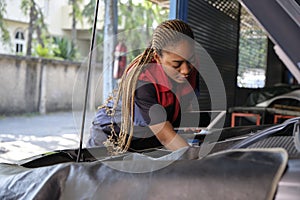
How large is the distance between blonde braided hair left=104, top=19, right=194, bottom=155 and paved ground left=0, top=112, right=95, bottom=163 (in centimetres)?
267

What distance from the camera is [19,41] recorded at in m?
13.1

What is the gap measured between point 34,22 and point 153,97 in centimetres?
1106

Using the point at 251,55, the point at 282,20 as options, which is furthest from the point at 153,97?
the point at 251,55

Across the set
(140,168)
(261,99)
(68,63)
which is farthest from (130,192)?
(68,63)

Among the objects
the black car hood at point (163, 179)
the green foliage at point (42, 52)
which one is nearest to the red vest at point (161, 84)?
the black car hood at point (163, 179)

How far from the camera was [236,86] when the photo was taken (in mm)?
5762

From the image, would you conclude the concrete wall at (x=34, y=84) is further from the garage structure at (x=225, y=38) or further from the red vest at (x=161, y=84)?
the red vest at (x=161, y=84)

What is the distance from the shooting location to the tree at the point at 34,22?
10.9 m

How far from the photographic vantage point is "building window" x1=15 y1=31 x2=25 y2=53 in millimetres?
12868

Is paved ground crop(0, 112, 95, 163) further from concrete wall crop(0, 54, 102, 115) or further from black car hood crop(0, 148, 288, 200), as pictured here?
black car hood crop(0, 148, 288, 200)

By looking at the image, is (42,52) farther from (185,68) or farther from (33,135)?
(185,68)

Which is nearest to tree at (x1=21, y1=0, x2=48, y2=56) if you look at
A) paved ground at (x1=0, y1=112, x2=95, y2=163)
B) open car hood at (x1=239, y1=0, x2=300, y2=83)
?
paved ground at (x1=0, y1=112, x2=95, y2=163)

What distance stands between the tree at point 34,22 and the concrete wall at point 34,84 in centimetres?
164

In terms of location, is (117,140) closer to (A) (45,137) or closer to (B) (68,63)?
(A) (45,137)
